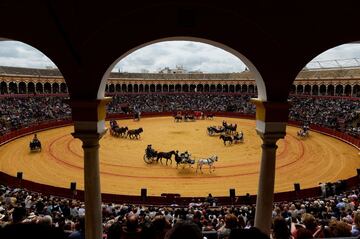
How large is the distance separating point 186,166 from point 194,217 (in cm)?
1158

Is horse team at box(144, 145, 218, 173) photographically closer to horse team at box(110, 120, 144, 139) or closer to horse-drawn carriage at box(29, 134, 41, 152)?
horse team at box(110, 120, 144, 139)

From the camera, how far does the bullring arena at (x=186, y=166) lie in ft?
58.5

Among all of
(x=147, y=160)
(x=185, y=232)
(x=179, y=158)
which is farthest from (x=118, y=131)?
(x=185, y=232)

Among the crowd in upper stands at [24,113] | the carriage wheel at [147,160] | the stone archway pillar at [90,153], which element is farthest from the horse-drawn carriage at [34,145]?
the stone archway pillar at [90,153]

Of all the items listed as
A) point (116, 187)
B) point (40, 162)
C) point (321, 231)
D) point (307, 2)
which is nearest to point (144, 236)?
point (321, 231)

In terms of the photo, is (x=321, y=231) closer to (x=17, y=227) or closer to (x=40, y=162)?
(x=17, y=227)

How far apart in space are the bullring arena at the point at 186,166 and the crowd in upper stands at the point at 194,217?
11.6 ft

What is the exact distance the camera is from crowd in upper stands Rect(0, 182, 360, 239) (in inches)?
167

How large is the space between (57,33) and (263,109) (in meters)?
4.78

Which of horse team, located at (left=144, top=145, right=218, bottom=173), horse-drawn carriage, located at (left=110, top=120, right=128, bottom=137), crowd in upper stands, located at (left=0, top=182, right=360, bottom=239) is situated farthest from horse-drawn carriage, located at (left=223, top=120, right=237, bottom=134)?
crowd in upper stands, located at (left=0, top=182, right=360, bottom=239)

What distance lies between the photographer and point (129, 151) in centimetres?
2548

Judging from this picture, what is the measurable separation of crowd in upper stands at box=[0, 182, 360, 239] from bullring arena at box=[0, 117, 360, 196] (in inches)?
139

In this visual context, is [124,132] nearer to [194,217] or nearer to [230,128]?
[230,128]

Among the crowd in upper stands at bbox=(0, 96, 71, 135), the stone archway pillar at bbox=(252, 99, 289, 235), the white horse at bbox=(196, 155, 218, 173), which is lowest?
the white horse at bbox=(196, 155, 218, 173)
